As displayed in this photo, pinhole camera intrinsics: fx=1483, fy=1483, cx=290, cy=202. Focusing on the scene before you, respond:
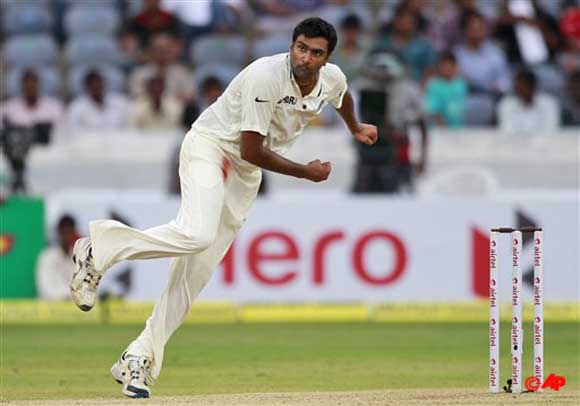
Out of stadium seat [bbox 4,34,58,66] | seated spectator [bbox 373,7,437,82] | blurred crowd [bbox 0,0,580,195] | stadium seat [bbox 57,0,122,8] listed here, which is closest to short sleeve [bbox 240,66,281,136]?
blurred crowd [bbox 0,0,580,195]

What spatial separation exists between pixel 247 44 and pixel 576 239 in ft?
12.9

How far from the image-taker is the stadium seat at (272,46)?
13281 millimetres

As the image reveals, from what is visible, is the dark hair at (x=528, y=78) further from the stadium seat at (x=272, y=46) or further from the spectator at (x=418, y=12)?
the stadium seat at (x=272, y=46)

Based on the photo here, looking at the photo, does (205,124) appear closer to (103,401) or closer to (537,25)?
(103,401)

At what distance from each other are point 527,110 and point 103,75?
3.70m

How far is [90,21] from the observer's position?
45.2ft

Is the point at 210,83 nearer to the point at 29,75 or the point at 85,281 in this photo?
the point at 29,75

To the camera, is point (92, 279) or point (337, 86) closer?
point (92, 279)

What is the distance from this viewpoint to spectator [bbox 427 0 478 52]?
533 inches

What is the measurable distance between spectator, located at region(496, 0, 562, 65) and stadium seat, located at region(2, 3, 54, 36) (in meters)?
4.20

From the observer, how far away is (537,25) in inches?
533

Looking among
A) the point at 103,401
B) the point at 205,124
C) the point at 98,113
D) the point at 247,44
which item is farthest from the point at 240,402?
the point at 247,44

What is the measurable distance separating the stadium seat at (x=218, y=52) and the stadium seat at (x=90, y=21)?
0.87 metres

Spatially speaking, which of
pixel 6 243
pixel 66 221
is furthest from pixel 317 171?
pixel 6 243
